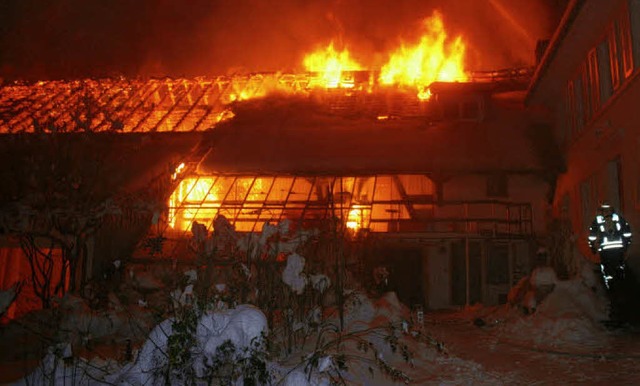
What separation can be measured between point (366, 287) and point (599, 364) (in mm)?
5898

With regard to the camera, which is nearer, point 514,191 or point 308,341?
point 308,341

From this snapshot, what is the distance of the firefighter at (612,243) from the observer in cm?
916

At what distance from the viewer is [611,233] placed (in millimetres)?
9305

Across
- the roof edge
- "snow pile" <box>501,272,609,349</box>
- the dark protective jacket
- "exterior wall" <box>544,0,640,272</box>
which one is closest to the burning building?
"exterior wall" <box>544,0,640,272</box>

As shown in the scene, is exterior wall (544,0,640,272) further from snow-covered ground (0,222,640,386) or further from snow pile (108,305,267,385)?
snow pile (108,305,267,385)

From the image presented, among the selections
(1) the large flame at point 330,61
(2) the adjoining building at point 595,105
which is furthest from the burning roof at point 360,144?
Result: (1) the large flame at point 330,61

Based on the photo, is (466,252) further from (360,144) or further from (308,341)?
(308,341)

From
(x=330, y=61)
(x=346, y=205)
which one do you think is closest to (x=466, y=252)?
(x=346, y=205)

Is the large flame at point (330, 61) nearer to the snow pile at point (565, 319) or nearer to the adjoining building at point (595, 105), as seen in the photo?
the adjoining building at point (595, 105)

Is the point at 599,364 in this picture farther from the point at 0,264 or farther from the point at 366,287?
the point at 0,264

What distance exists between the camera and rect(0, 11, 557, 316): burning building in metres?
14.6

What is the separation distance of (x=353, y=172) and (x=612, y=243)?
341 inches

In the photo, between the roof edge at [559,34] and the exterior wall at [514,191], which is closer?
the roof edge at [559,34]

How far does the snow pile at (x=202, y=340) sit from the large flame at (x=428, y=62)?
64.3ft
